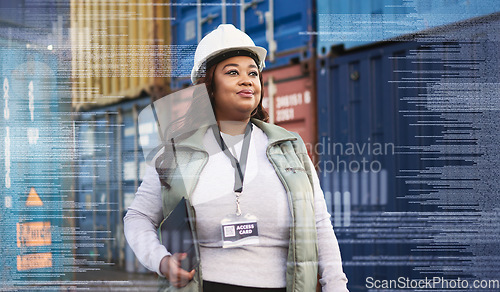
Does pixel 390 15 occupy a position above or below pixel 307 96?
above

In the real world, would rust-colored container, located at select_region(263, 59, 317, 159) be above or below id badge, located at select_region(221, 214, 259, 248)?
above

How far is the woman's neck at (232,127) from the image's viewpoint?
171 centimetres

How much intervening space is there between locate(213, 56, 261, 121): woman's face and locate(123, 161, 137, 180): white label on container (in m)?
0.58

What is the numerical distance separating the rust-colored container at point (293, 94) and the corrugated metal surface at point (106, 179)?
65cm

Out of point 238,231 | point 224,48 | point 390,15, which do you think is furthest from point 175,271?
point 390,15

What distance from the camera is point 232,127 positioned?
1709 mm

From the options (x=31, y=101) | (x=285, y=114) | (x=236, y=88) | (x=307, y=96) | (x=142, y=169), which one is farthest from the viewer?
(x=307, y=96)

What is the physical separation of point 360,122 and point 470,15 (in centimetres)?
70

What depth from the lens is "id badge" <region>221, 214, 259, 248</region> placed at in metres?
1.55

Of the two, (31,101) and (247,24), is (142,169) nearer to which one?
(31,101)

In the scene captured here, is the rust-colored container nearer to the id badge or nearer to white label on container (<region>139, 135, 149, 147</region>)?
white label on container (<region>139, 135, 149, 147</region>)

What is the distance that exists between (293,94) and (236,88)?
0.79 m

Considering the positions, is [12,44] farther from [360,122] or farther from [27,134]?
[360,122]

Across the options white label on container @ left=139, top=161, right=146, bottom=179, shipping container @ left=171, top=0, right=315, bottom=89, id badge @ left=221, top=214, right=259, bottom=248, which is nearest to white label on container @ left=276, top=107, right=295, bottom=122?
shipping container @ left=171, top=0, right=315, bottom=89
